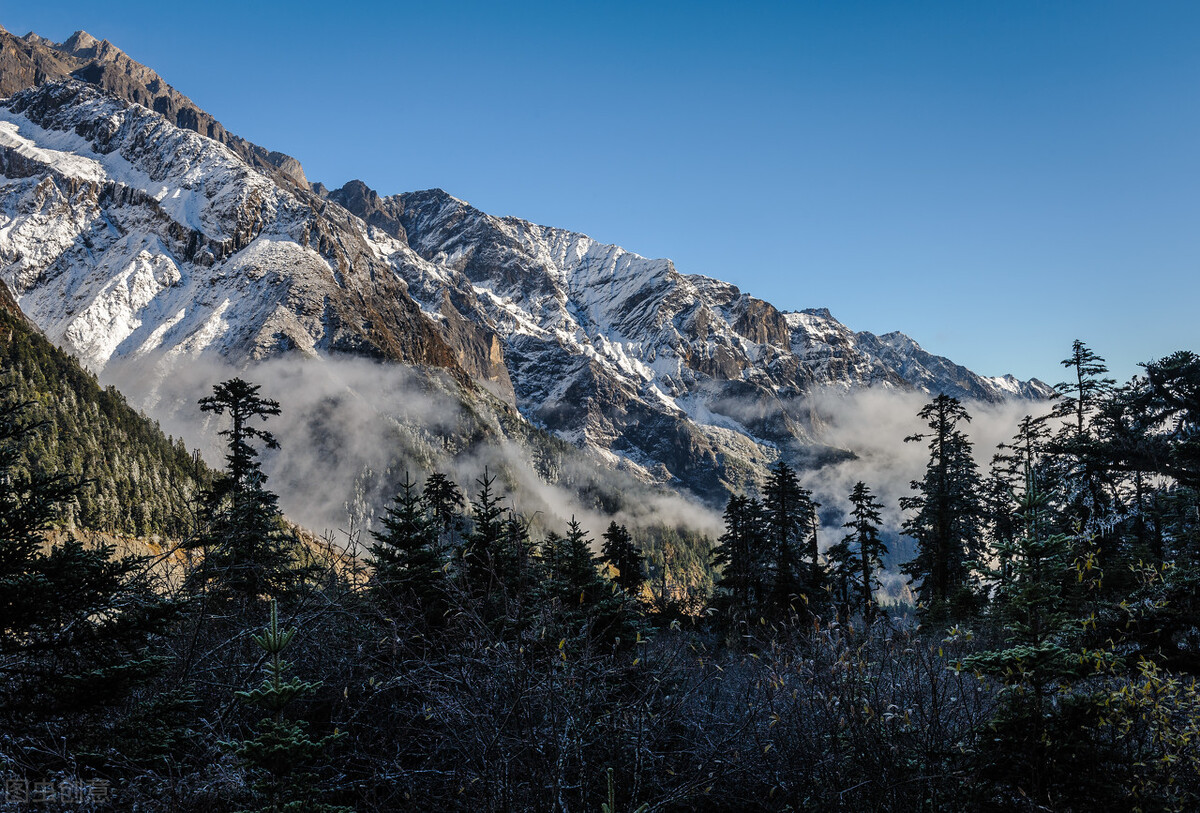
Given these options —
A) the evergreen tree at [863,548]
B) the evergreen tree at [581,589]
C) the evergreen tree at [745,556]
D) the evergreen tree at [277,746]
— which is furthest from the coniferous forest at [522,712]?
the evergreen tree at [863,548]

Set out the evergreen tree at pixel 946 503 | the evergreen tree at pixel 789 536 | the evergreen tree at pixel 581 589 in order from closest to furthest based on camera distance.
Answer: the evergreen tree at pixel 581 589, the evergreen tree at pixel 946 503, the evergreen tree at pixel 789 536

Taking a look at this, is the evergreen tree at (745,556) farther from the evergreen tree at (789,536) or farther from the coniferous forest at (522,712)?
the coniferous forest at (522,712)

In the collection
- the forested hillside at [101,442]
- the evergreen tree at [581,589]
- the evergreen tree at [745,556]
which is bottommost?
the evergreen tree at [581,589]

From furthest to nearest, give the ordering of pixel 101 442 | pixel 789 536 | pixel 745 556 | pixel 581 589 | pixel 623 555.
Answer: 1. pixel 101 442
2. pixel 623 555
3. pixel 745 556
4. pixel 789 536
5. pixel 581 589

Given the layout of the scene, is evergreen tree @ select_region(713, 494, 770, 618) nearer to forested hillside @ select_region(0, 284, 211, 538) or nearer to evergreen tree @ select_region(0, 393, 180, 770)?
evergreen tree @ select_region(0, 393, 180, 770)

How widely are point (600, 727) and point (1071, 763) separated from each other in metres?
3.90

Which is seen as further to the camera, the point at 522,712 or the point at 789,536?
the point at 789,536

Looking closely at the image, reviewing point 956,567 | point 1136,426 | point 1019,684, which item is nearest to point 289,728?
point 1019,684

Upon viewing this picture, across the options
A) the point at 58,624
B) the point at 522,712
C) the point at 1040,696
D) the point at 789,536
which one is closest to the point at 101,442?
the point at 789,536

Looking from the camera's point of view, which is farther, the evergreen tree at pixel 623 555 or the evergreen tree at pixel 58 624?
the evergreen tree at pixel 623 555

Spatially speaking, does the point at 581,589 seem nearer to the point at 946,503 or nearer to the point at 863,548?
the point at 946,503

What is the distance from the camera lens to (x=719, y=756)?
5.54 meters

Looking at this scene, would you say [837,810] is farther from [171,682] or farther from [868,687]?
[171,682]

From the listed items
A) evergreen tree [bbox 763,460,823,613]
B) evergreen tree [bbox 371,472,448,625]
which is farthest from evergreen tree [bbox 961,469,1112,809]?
evergreen tree [bbox 763,460,823,613]
